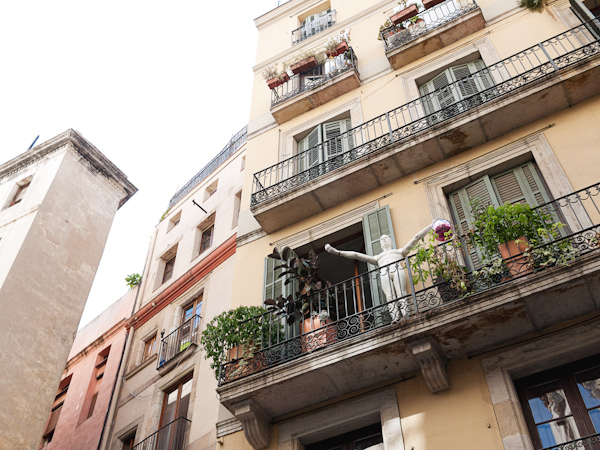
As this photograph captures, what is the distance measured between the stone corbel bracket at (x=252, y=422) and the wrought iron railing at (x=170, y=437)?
10.5 ft

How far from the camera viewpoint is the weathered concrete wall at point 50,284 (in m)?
12.9

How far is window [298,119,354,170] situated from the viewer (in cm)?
1209

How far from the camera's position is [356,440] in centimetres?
808

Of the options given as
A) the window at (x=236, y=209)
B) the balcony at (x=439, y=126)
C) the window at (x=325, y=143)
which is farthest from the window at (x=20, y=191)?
the window at (x=325, y=143)

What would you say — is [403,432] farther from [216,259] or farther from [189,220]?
[189,220]

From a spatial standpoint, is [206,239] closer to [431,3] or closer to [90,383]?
[90,383]

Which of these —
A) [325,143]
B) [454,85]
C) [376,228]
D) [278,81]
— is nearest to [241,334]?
[376,228]

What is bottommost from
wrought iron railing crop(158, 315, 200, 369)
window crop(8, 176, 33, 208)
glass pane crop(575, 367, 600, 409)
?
glass pane crop(575, 367, 600, 409)

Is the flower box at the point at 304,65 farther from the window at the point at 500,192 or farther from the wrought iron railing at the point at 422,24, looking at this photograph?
the window at the point at 500,192

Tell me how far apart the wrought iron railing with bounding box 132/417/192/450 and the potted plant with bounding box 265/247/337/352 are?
11.3ft

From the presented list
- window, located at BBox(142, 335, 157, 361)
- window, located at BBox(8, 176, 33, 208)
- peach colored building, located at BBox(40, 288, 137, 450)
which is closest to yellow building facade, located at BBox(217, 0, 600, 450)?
window, located at BBox(142, 335, 157, 361)

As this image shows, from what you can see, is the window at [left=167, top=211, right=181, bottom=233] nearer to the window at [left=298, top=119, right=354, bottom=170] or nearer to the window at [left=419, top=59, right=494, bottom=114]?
the window at [left=298, top=119, right=354, bottom=170]

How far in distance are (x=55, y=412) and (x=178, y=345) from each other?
679 cm

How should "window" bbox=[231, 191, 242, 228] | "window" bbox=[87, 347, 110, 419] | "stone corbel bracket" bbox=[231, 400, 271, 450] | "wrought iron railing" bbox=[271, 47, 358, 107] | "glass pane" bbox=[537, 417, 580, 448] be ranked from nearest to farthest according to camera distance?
"glass pane" bbox=[537, 417, 580, 448]
"stone corbel bracket" bbox=[231, 400, 271, 450]
"wrought iron railing" bbox=[271, 47, 358, 107]
"window" bbox=[231, 191, 242, 228]
"window" bbox=[87, 347, 110, 419]
